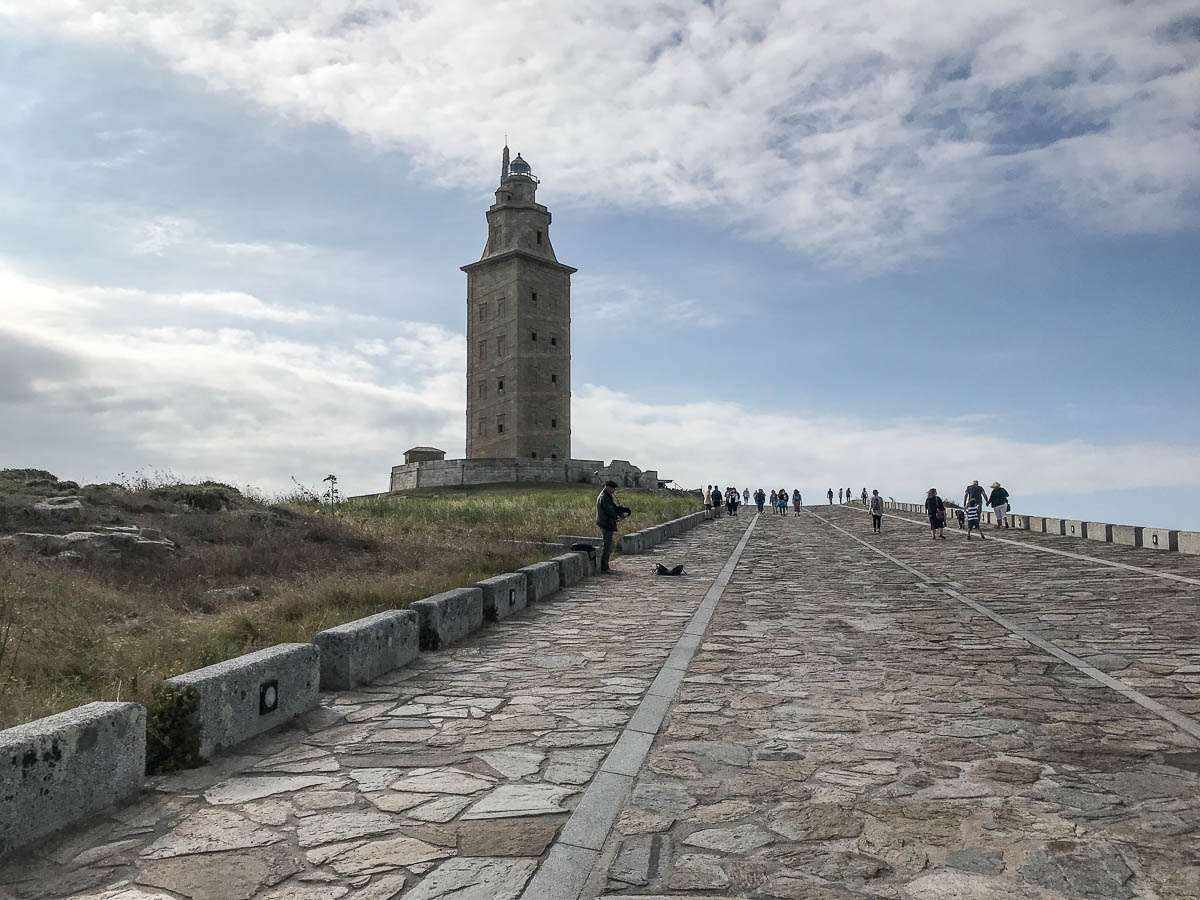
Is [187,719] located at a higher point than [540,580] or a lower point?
lower

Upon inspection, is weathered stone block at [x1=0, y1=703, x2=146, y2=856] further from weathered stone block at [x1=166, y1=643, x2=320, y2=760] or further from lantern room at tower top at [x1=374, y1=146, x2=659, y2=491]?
lantern room at tower top at [x1=374, y1=146, x2=659, y2=491]

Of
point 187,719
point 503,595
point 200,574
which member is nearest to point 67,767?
point 187,719

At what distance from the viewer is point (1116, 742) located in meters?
5.15

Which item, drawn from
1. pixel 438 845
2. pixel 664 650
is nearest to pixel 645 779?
pixel 438 845

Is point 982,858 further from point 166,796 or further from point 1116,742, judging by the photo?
point 166,796

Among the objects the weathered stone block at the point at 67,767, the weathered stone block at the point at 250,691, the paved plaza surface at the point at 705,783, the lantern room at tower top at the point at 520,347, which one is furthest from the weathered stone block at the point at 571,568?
the lantern room at tower top at the point at 520,347

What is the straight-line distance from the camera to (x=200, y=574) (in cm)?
1347

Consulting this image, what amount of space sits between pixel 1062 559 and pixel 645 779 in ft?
55.4

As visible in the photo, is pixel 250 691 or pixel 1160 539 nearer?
pixel 250 691

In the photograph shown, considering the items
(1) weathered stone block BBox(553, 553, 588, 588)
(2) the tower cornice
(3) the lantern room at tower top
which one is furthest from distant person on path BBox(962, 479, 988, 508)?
(2) the tower cornice

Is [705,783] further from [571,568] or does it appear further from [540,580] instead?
[571,568]

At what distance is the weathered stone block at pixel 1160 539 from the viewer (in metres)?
20.6

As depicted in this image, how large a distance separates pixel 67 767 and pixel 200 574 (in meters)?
10.2

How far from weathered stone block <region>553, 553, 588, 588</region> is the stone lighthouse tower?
4853 cm
